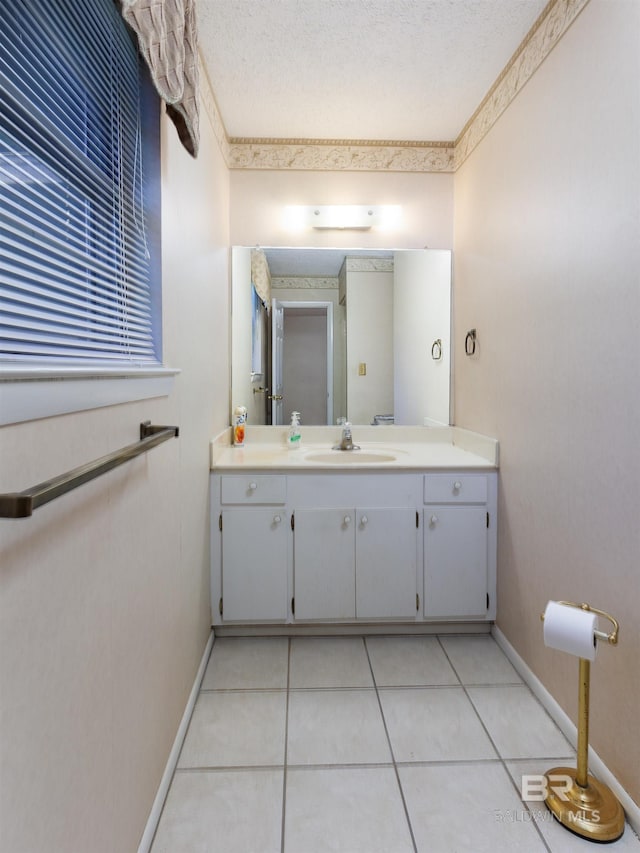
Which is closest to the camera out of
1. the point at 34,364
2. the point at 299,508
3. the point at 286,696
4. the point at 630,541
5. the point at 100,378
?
the point at 34,364

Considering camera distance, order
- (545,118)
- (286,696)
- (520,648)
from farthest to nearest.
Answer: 1. (520,648)
2. (286,696)
3. (545,118)

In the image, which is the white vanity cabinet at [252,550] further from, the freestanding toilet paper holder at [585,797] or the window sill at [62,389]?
the freestanding toilet paper holder at [585,797]

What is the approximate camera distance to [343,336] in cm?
272

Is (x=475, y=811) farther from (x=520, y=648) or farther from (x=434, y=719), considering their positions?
(x=520, y=648)

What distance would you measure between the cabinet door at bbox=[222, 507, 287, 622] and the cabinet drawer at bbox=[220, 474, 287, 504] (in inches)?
1.7

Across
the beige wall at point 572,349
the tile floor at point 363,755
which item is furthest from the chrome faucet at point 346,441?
the tile floor at point 363,755

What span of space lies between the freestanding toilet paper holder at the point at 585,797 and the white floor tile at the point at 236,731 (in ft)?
2.56

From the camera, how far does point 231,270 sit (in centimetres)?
262

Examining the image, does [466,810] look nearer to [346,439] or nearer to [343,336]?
[346,439]

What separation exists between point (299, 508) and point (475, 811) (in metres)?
1.17

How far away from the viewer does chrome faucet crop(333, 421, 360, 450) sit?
2.56 meters

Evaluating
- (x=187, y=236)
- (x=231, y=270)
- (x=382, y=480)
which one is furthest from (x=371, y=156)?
(x=382, y=480)

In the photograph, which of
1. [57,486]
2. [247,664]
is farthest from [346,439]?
[57,486]

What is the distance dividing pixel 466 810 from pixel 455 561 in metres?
0.97
